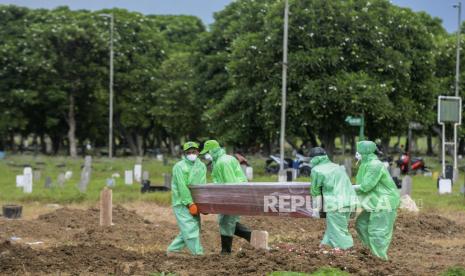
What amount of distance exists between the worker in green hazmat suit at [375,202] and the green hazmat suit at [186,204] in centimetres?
241

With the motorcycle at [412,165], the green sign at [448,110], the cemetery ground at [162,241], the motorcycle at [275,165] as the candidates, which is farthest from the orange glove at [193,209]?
the motorcycle at [412,165]

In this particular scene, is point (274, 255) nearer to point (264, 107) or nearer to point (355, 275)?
point (355, 275)

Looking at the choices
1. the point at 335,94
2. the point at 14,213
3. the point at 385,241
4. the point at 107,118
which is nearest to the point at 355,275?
the point at 385,241

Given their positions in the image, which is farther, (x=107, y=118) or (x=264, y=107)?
(x=107, y=118)

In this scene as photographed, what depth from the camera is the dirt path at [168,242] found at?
1141 cm

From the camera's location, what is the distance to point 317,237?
53.6 ft

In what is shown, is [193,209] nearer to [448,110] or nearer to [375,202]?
[375,202]

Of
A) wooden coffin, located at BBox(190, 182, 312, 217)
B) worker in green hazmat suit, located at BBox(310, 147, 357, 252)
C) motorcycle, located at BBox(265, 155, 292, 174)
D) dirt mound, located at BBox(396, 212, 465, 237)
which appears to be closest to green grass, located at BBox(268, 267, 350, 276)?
worker in green hazmat suit, located at BBox(310, 147, 357, 252)

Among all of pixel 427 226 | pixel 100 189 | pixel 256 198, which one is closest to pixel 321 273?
pixel 256 198

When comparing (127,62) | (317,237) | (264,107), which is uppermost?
(127,62)

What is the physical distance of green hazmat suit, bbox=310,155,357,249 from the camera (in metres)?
12.3

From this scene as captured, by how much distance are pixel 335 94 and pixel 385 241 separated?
20.5 meters

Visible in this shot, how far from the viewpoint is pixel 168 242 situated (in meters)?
16.3

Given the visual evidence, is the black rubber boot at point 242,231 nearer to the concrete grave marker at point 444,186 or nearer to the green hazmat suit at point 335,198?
the green hazmat suit at point 335,198
